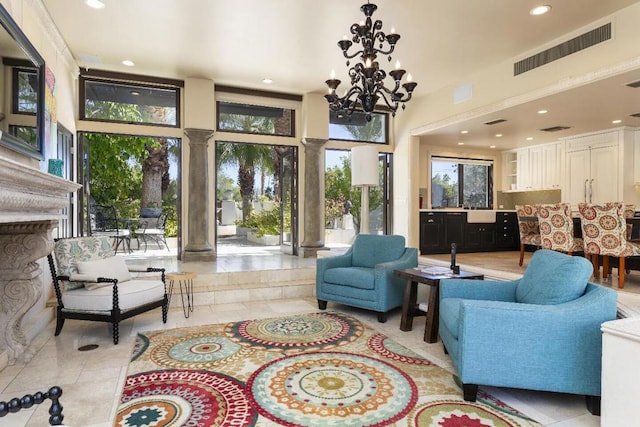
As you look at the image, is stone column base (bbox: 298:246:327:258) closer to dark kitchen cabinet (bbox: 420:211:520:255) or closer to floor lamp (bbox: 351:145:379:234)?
floor lamp (bbox: 351:145:379:234)

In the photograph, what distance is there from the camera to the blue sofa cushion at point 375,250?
467cm

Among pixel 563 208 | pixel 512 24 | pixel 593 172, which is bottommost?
pixel 563 208

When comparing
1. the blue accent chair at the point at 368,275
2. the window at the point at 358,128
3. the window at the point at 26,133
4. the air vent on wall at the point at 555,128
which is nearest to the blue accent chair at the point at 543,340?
the blue accent chair at the point at 368,275

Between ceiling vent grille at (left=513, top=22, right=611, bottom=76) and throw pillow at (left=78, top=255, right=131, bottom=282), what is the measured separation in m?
5.26

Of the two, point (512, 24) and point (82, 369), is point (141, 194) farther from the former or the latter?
point (512, 24)

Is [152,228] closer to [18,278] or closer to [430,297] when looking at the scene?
[18,278]

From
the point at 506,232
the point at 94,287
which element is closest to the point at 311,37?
the point at 94,287

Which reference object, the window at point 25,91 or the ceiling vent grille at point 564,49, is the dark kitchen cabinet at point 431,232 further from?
the window at point 25,91

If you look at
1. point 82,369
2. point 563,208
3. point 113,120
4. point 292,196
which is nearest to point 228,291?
point 82,369

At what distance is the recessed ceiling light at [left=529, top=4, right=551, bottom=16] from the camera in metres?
4.02

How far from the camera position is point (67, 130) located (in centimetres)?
559

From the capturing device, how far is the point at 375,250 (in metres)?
4.76

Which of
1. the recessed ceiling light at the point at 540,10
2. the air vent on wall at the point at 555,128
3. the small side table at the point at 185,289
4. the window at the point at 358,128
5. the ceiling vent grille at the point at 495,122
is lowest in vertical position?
the small side table at the point at 185,289

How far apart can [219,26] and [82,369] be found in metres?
3.66
